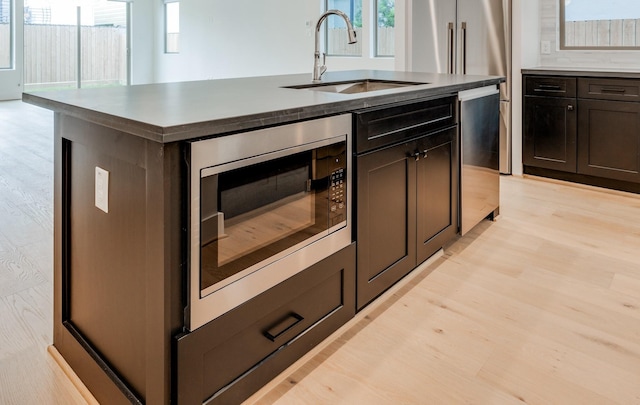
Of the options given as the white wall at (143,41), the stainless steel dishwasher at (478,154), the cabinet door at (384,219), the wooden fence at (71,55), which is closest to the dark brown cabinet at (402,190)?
the cabinet door at (384,219)

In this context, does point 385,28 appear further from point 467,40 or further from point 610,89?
point 610,89

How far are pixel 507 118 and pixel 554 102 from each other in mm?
424

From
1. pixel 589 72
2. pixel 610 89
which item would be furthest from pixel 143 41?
pixel 610 89

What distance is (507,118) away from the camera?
4316 mm

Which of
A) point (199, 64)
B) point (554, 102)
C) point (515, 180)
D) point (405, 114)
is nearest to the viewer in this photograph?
point (405, 114)

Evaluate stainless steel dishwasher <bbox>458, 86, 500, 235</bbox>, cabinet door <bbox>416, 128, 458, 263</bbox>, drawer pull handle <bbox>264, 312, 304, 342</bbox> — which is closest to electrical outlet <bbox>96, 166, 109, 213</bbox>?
drawer pull handle <bbox>264, 312, 304, 342</bbox>

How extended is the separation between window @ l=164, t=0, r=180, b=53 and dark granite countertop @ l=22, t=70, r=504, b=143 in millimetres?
9065

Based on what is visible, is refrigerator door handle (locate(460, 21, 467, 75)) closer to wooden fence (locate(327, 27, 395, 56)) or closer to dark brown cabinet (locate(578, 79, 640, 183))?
dark brown cabinet (locate(578, 79, 640, 183))

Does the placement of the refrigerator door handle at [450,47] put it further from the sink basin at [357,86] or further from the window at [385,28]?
the sink basin at [357,86]

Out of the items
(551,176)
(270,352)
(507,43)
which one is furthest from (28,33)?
(270,352)

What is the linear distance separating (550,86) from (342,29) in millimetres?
3274

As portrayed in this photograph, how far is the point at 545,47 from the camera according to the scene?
4.46 m

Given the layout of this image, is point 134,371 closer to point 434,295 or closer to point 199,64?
point 434,295

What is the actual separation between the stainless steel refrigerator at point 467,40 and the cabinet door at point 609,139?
0.64 meters
